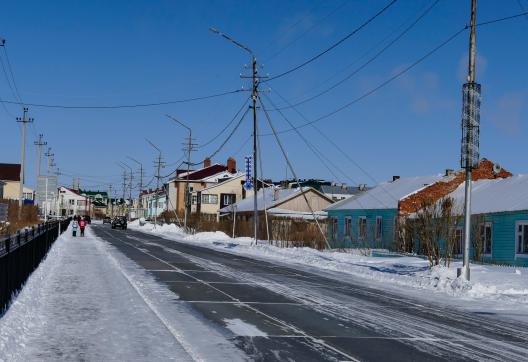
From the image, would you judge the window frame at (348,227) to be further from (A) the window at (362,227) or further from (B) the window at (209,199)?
(B) the window at (209,199)

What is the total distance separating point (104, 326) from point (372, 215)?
38.4 metres

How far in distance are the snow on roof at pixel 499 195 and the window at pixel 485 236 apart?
2.69ft

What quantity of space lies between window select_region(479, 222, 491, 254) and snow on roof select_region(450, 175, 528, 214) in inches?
32.2

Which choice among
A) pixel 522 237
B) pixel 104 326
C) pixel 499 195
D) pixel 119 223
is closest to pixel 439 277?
pixel 522 237

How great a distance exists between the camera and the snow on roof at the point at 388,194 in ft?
153

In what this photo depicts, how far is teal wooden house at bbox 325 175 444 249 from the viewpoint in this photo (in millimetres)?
45156

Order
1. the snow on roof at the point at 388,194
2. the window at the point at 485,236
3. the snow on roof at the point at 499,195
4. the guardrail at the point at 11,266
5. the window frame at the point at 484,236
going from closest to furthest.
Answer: the guardrail at the point at 11,266 → the snow on roof at the point at 499,195 → the window frame at the point at 484,236 → the window at the point at 485,236 → the snow on roof at the point at 388,194

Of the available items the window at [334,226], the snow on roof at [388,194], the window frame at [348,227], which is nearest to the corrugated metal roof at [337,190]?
the snow on roof at [388,194]

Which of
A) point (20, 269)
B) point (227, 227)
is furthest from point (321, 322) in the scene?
point (227, 227)

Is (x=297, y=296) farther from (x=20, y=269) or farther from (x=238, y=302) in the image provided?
(x=20, y=269)

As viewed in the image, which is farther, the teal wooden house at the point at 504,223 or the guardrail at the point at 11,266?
the teal wooden house at the point at 504,223

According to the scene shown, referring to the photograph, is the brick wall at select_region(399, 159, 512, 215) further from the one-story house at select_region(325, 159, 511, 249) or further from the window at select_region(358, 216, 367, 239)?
the window at select_region(358, 216, 367, 239)

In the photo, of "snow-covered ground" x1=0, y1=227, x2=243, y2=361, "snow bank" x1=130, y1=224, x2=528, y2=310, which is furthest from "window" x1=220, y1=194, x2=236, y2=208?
"snow-covered ground" x1=0, y1=227, x2=243, y2=361

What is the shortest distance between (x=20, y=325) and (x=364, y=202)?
41.8 m
